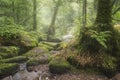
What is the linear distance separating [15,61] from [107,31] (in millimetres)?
4859

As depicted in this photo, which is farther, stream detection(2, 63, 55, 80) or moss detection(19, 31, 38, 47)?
moss detection(19, 31, 38, 47)

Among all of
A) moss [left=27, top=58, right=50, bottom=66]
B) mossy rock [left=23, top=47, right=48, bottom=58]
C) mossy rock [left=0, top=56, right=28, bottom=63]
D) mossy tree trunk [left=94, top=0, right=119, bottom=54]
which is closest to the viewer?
mossy tree trunk [left=94, top=0, right=119, bottom=54]

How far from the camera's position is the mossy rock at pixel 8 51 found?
8777 millimetres

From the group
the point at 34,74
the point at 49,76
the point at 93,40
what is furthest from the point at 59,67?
the point at 93,40

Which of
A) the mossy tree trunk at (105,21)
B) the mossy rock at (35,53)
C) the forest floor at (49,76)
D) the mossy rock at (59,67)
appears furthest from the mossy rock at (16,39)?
the mossy tree trunk at (105,21)

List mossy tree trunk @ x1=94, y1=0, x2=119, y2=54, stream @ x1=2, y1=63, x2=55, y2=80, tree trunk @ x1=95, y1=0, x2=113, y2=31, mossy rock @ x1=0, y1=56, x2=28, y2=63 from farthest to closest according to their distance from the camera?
mossy rock @ x1=0, y1=56, x2=28, y2=63
tree trunk @ x1=95, y1=0, x2=113, y2=31
mossy tree trunk @ x1=94, y1=0, x2=119, y2=54
stream @ x1=2, y1=63, x2=55, y2=80

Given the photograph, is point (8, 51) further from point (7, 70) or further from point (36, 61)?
point (7, 70)

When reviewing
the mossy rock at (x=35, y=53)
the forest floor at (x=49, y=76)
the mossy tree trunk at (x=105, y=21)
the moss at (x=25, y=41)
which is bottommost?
the forest floor at (x=49, y=76)

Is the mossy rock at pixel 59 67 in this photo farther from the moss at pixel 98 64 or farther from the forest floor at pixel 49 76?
the moss at pixel 98 64

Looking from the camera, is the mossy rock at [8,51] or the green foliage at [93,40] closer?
the green foliage at [93,40]

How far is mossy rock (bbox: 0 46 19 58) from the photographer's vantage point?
8.78 meters

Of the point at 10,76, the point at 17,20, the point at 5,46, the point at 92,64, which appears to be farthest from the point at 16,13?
the point at 92,64

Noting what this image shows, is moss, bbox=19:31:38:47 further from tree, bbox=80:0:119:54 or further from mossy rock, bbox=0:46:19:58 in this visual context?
tree, bbox=80:0:119:54

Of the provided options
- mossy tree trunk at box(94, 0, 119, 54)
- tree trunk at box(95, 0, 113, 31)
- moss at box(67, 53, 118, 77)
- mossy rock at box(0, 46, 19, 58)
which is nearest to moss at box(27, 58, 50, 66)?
mossy rock at box(0, 46, 19, 58)
